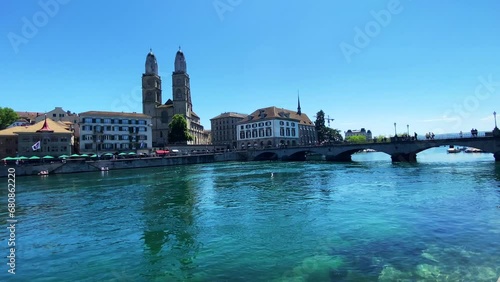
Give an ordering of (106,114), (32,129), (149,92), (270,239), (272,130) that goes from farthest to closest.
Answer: (149,92) → (272,130) → (106,114) → (32,129) → (270,239)

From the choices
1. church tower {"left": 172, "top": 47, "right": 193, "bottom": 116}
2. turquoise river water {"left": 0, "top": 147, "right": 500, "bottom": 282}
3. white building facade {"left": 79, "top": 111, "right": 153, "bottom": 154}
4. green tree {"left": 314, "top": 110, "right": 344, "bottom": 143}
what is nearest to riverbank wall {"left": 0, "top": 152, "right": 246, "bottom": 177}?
white building facade {"left": 79, "top": 111, "right": 153, "bottom": 154}

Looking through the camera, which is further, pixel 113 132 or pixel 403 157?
pixel 113 132

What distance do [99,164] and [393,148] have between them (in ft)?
207

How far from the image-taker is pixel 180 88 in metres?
127

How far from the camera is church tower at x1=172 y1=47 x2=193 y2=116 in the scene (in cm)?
12494

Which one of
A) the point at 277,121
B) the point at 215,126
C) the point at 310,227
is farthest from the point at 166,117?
the point at 310,227

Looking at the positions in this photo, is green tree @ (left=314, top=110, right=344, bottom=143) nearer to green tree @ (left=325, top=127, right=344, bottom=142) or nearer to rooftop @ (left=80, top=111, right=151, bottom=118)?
green tree @ (left=325, top=127, right=344, bottom=142)

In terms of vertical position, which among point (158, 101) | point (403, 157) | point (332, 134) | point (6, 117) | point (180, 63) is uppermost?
point (180, 63)

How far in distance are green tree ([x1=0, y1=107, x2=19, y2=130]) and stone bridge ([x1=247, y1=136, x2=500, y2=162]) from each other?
70.4 metres

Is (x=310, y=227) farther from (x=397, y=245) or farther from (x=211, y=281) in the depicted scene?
(x=211, y=281)

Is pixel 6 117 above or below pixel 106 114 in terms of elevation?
above

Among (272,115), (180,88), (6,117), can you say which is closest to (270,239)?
(272,115)

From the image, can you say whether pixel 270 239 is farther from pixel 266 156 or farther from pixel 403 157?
pixel 266 156

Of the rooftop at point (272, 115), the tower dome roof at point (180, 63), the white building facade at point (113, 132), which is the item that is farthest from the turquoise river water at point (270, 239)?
the tower dome roof at point (180, 63)
